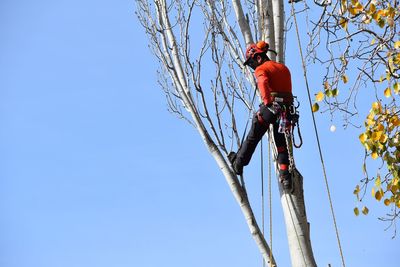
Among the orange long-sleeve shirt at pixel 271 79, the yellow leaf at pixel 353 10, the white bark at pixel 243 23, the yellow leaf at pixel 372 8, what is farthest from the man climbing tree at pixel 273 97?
the yellow leaf at pixel 372 8

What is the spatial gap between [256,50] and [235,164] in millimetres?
1316

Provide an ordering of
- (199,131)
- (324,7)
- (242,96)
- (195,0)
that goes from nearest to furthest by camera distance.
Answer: (324,7)
(199,131)
(242,96)
(195,0)

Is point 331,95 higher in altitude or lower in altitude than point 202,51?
lower

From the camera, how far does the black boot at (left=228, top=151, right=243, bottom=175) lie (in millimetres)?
6840

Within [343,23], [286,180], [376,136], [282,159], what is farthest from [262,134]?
[343,23]

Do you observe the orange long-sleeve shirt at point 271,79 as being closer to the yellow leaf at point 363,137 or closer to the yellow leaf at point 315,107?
the yellow leaf at point 315,107

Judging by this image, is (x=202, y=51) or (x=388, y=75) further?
(x=202, y=51)

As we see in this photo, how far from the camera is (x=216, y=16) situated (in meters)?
8.59

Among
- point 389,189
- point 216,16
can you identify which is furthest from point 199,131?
point 389,189

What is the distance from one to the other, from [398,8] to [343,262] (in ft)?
7.11

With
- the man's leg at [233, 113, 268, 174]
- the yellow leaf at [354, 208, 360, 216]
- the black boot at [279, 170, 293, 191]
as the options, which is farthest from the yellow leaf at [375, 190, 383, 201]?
the man's leg at [233, 113, 268, 174]

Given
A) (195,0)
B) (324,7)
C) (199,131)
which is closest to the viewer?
(324,7)

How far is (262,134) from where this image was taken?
626 centimetres

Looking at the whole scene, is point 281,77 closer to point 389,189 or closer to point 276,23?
point 276,23
